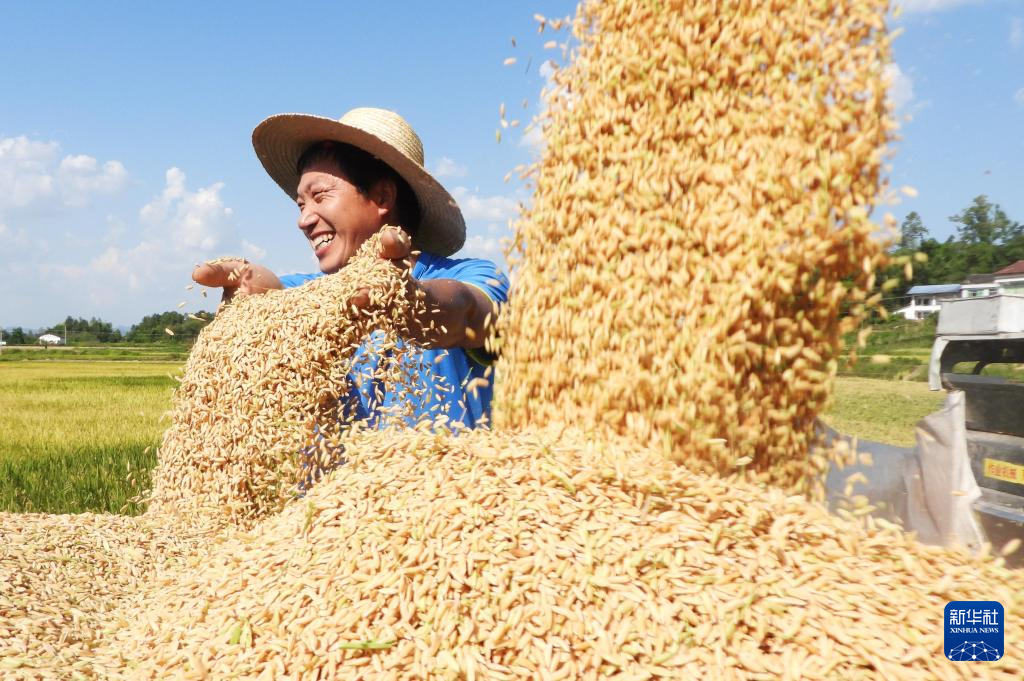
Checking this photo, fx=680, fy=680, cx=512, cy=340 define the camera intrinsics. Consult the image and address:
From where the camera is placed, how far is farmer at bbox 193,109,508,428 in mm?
2750

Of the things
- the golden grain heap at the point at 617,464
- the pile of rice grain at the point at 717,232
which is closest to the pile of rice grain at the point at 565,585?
the golden grain heap at the point at 617,464

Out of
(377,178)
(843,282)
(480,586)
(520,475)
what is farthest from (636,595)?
(377,178)

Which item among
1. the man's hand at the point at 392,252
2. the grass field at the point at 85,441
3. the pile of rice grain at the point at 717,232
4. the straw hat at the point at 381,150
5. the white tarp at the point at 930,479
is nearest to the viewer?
the pile of rice grain at the point at 717,232

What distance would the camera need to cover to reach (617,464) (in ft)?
6.45

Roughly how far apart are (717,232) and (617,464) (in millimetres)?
750

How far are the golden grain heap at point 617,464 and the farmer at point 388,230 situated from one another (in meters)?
0.22

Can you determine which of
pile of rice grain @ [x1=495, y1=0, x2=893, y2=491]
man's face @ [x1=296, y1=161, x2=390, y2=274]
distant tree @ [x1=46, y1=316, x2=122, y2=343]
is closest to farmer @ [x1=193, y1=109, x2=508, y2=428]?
man's face @ [x1=296, y1=161, x2=390, y2=274]

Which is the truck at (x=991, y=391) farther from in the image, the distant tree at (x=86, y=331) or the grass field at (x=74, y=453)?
the distant tree at (x=86, y=331)

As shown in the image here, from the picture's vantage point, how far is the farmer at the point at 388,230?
2.75 metres

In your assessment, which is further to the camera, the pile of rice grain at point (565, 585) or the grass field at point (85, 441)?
the grass field at point (85, 441)

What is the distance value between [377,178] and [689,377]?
2.15 m

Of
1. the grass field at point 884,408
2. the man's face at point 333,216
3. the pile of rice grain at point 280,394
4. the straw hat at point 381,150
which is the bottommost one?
the grass field at point 884,408

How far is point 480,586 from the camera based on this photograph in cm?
164

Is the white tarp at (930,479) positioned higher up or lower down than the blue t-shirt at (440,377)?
lower down
